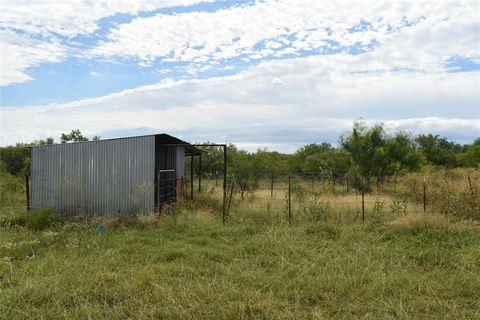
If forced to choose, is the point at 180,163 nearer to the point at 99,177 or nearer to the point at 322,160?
the point at 99,177

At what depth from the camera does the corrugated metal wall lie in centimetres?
1207

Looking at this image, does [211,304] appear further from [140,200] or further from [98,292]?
[140,200]

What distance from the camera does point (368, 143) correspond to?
80.7 feet

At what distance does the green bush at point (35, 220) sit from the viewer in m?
10.9

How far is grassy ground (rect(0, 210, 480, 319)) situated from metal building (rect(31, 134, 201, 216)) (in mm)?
2472

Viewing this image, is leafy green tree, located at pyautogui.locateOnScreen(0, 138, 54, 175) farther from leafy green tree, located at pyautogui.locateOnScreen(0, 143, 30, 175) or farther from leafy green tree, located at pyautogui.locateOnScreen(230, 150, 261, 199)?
Answer: leafy green tree, located at pyautogui.locateOnScreen(230, 150, 261, 199)

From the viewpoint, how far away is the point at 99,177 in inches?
496

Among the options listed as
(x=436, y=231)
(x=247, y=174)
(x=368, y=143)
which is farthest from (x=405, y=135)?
(x=436, y=231)

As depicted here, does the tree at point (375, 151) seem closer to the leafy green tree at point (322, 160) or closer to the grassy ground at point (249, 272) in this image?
the leafy green tree at point (322, 160)

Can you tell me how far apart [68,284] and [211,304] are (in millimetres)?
2027

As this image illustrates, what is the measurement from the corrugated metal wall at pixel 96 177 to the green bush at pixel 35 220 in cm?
127

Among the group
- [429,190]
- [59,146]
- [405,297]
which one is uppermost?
[59,146]

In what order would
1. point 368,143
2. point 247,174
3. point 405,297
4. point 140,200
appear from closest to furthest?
point 405,297
point 140,200
point 247,174
point 368,143

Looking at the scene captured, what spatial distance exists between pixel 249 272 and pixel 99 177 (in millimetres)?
7872
